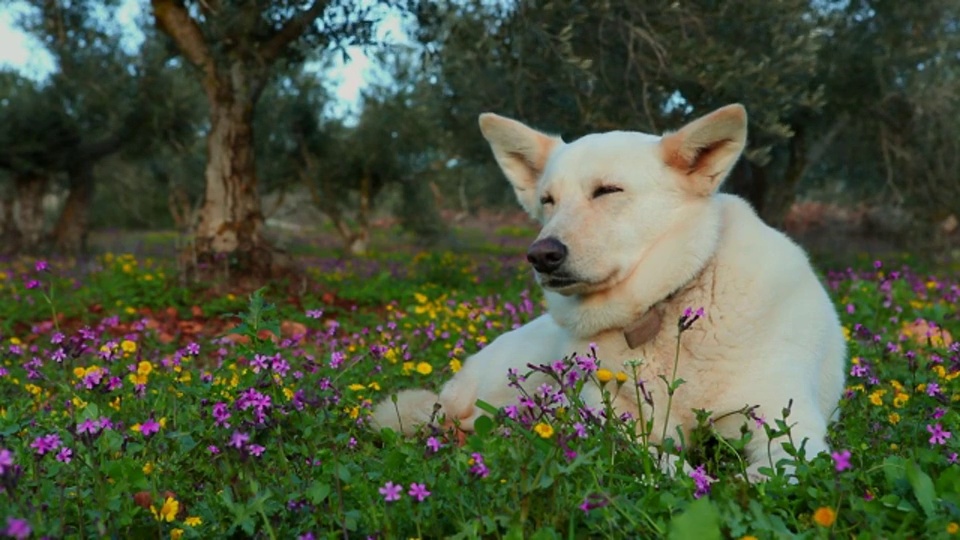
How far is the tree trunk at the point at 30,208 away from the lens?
23.4 metres

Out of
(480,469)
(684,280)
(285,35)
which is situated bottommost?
(480,469)

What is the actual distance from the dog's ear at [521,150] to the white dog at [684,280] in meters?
0.32

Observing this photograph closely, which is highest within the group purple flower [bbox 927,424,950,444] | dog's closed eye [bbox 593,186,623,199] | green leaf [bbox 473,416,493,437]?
dog's closed eye [bbox 593,186,623,199]

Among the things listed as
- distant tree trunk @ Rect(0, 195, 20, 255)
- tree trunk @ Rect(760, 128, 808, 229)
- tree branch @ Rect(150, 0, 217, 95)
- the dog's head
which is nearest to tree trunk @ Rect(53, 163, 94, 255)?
distant tree trunk @ Rect(0, 195, 20, 255)

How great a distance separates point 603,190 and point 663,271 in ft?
1.50

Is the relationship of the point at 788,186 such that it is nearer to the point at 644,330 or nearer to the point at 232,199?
the point at 232,199

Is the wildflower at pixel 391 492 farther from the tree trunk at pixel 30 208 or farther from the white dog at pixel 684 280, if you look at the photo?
the tree trunk at pixel 30 208

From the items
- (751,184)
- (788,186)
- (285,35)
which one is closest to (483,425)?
(285,35)

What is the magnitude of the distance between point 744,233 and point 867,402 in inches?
38.0

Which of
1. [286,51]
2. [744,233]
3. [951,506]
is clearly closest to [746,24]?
[286,51]

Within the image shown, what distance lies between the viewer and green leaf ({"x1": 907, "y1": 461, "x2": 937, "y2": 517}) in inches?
99.7

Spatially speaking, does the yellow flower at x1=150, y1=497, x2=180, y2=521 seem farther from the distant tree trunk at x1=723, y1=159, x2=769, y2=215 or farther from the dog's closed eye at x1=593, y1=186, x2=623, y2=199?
the distant tree trunk at x1=723, y1=159, x2=769, y2=215

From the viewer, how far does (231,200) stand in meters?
11.0

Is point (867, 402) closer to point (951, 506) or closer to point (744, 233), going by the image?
point (744, 233)
